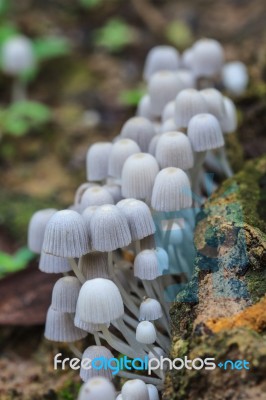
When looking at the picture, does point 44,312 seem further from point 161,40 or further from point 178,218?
point 161,40

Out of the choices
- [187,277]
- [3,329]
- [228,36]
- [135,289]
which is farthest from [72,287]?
[228,36]

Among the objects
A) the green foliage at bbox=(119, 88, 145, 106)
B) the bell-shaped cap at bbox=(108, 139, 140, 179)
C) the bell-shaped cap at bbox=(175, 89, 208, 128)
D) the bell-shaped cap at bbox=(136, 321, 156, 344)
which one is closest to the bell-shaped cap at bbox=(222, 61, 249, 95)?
the green foliage at bbox=(119, 88, 145, 106)

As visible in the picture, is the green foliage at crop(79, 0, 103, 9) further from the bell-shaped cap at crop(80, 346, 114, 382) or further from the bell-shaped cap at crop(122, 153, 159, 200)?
the bell-shaped cap at crop(80, 346, 114, 382)

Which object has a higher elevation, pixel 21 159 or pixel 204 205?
pixel 21 159

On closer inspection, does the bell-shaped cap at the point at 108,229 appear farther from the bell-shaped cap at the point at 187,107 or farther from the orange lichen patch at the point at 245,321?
the bell-shaped cap at the point at 187,107

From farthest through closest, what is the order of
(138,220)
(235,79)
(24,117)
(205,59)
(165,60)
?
(24,117) → (235,79) → (165,60) → (205,59) → (138,220)

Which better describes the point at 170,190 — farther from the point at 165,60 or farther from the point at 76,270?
the point at 165,60

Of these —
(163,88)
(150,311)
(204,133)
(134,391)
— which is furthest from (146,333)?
(163,88)
